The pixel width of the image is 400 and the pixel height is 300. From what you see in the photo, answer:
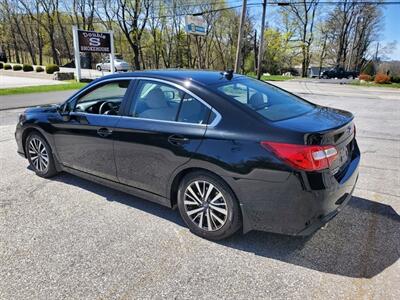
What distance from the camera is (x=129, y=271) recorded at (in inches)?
103

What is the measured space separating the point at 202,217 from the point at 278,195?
821 millimetres

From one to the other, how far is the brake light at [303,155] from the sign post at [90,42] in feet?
68.9

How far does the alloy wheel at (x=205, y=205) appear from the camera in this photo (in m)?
2.91

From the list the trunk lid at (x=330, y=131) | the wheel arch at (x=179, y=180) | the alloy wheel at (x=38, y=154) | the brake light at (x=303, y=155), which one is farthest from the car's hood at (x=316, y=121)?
the alloy wheel at (x=38, y=154)

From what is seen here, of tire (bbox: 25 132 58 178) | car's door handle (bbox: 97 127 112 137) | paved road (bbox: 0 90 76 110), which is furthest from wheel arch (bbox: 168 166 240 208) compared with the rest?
paved road (bbox: 0 90 76 110)

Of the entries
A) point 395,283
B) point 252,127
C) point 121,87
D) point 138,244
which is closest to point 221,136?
point 252,127

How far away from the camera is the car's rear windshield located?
9.77 ft

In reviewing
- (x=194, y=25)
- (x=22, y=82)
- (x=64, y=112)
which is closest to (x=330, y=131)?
(x=64, y=112)

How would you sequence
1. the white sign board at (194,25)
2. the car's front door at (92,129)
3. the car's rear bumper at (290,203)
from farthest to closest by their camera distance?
1. the white sign board at (194,25)
2. the car's front door at (92,129)
3. the car's rear bumper at (290,203)

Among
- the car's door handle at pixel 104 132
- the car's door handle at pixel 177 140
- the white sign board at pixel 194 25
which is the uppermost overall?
the white sign board at pixel 194 25

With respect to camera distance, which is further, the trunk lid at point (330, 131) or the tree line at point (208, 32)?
the tree line at point (208, 32)

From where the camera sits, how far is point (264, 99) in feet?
10.8

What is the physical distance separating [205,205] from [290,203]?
0.80m

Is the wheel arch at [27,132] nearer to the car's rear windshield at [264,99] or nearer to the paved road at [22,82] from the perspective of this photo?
the car's rear windshield at [264,99]
